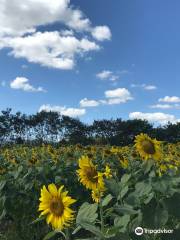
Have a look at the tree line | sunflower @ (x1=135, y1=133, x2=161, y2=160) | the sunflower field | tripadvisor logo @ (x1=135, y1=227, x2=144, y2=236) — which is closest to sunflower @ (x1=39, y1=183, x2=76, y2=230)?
the sunflower field

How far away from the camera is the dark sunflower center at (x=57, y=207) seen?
11.1ft

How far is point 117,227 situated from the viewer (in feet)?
10.2

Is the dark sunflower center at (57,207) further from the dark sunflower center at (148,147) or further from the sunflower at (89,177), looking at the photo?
the dark sunflower center at (148,147)

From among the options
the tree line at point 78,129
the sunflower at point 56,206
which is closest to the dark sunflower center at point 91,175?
the sunflower at point 56,206

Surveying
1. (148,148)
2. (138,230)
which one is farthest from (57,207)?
(148,148)

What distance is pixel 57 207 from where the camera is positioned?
11.2ft

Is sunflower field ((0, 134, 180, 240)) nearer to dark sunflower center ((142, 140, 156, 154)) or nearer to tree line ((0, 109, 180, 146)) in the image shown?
dark sunflower center ((142, 140, 156, 154))

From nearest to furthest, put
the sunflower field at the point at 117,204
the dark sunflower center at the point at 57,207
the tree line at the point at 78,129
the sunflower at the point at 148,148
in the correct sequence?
the sunflower field at the point at 117,204
the dark sunflower center at the point at 57,207
the sunflower at the point at 148,148
the tree line at the point at 78,129

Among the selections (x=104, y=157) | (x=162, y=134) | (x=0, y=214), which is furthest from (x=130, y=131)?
(x=0, y=214)

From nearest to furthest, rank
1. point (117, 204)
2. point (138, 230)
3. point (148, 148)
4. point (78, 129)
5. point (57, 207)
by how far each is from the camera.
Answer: point (138, 230) < point (57, 207) < point (117, 204) < point (148, 148) < point (78, 129)

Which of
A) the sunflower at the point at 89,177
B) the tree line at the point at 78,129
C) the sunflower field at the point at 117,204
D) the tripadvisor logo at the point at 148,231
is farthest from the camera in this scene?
the tree line at the point at 78,129

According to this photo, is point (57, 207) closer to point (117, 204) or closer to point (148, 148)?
point (117, 204)

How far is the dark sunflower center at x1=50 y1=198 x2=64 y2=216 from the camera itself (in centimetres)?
338

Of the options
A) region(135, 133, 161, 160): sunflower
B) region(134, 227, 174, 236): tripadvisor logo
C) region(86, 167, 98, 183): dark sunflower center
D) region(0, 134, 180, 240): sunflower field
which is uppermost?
region(135, 133, 161, 160): sunflower
